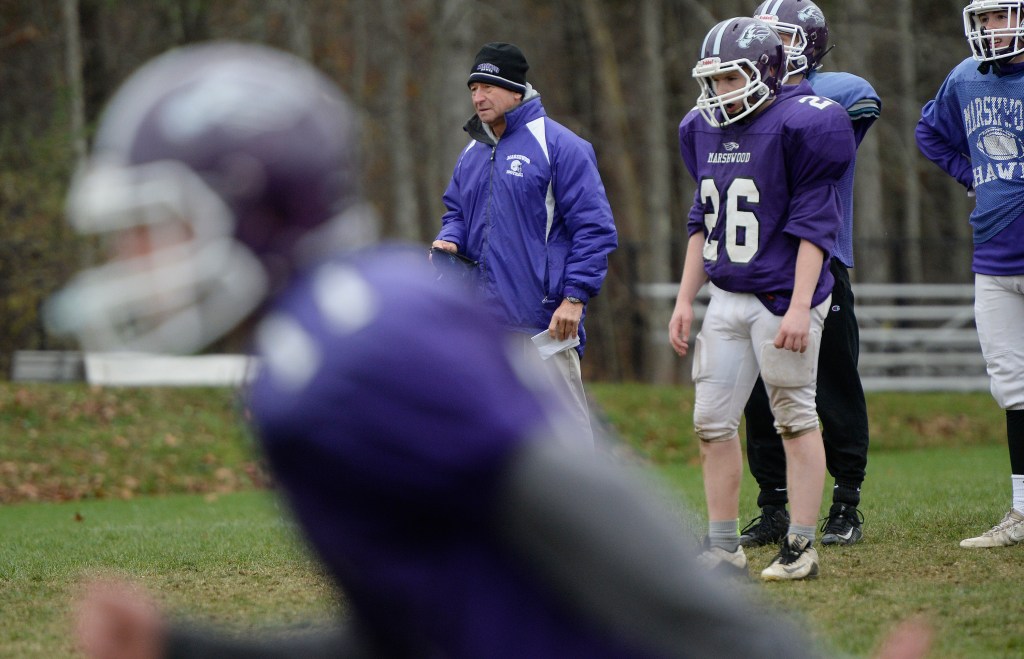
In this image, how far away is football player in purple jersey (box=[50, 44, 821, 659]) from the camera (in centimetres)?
175

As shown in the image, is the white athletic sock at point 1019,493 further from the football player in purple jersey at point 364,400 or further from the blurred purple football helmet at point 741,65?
the football player in purple jersey at point 364,400

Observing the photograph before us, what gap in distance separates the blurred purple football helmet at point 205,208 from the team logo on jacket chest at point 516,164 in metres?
4.61

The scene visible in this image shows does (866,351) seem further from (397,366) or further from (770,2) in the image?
(397,366)

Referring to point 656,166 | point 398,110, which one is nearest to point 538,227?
point 656,166

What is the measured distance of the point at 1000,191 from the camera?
677 cm

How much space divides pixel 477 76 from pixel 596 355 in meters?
15.0

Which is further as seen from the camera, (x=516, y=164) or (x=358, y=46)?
(x=358, y=46)

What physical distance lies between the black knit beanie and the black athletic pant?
1.83 meters

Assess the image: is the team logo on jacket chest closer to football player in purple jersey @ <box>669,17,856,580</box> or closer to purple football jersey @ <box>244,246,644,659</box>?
football player in purple jersey @ <box>669,17,856,580</box>

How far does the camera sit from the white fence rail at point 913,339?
18953 millimetres

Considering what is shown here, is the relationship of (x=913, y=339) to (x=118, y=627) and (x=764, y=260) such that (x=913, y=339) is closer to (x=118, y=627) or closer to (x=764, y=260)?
(x=764, y=260)

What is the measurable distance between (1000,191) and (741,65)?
1820 millimetres

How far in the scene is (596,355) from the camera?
2161 centimetres

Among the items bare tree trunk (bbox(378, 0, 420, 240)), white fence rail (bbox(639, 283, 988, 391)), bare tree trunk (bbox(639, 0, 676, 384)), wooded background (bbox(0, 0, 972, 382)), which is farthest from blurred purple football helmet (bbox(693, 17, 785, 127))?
bare tree trunk (bbox(378, 0, 420, 240))
